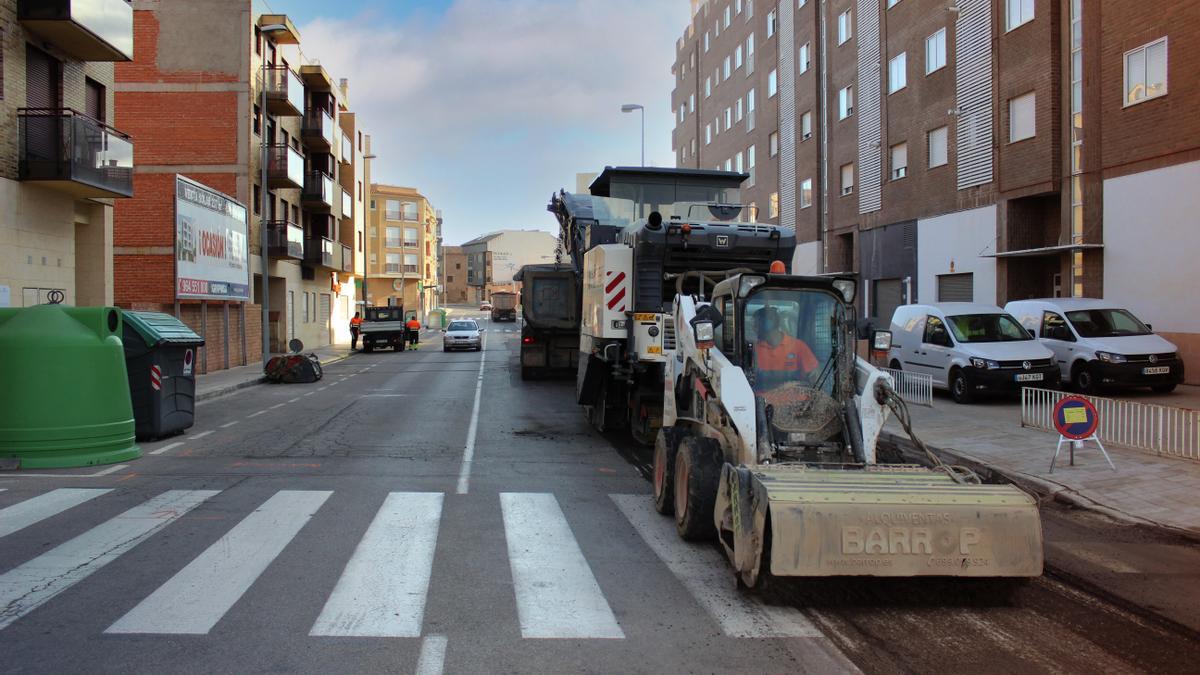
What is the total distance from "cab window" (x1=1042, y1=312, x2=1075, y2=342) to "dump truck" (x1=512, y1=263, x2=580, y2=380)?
962 cm

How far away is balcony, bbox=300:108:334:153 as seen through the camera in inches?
1492

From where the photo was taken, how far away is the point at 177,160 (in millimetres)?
29141

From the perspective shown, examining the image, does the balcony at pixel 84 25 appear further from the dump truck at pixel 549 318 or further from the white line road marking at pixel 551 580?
the white line road marking at pixel 551 580

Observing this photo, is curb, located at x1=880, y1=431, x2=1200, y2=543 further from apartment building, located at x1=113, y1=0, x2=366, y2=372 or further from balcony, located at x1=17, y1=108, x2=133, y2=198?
apartment building, located at x1=113, y1=0, x2=366, y2=372

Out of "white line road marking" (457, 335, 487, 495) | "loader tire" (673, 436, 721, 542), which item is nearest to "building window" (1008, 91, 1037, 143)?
"white line road marking" (457, 335, 487, 495)

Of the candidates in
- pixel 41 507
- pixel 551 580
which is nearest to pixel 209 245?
pixel 41 507

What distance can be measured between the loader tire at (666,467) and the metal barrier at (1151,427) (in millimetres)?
5469

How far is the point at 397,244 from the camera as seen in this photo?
278 feet

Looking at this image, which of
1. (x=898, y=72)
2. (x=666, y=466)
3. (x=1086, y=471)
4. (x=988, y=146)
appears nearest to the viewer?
(x=666, y=466)

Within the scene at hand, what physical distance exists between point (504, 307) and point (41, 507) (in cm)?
6954

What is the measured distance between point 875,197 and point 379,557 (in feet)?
87.1

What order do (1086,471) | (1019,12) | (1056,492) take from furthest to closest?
(1019,12), (1086,471), (1056,492)

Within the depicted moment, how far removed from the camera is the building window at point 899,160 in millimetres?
26781

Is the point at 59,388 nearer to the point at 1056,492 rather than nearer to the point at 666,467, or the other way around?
the point at 666,467
